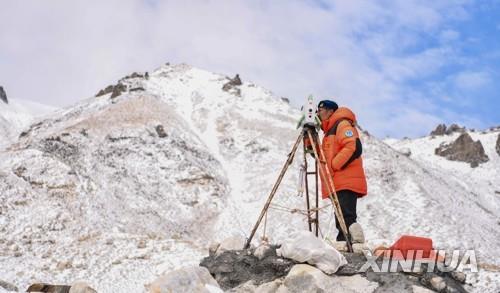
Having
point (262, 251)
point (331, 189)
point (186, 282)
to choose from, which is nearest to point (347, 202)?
point (331, 189)

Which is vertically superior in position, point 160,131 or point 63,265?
point 160,131

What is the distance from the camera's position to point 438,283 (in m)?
7.88

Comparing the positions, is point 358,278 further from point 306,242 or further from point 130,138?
point 130,138

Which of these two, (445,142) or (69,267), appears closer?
(69,267)

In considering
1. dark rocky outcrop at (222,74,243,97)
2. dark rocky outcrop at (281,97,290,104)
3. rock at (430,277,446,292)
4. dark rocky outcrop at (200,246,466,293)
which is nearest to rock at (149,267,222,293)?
dark rocky outcrop at (200,246,466,293)

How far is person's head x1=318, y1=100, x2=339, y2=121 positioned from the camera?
10.3 meters

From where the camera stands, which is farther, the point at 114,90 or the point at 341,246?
the point at 114,90

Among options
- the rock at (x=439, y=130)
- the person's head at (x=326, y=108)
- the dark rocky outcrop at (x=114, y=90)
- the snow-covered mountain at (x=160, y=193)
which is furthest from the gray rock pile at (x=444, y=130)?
the person's head at (x=326, y=108)

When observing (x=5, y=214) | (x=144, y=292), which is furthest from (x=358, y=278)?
(x=5, y=214)

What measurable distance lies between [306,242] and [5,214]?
2174cm

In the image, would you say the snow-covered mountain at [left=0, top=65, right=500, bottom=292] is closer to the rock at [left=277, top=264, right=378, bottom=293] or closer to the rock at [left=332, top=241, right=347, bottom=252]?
the rock at [left=332, top=241, right=347, bottom=252]

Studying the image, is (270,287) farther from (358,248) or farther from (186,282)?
(358,248)

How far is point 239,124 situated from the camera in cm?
4981

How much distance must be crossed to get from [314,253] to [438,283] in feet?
6.31
